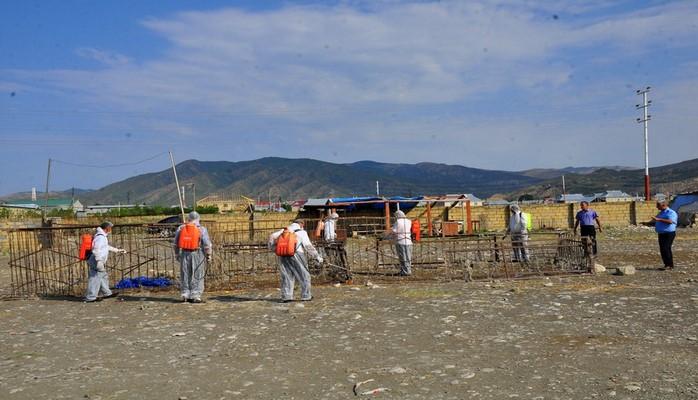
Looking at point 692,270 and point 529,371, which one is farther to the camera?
point 692,270

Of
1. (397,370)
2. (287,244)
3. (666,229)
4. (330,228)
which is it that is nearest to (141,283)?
(287,244)

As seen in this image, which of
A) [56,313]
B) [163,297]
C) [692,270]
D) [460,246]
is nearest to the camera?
[56,313]

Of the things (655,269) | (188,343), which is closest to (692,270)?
(655,269)

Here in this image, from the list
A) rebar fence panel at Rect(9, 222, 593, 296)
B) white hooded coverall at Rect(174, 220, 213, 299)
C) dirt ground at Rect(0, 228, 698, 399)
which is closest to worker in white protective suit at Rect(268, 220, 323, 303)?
dirt ground at Rect(0, 228, 698, 399)

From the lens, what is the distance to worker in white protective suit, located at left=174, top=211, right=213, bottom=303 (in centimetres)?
1245

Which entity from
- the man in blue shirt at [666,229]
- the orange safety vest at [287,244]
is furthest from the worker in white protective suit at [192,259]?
the man in blue shirt at [666,229]

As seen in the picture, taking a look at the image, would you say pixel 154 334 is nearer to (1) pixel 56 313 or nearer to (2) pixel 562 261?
(1) pixel 56 313

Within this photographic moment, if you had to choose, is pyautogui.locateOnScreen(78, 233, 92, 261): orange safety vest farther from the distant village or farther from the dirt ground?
the distant village

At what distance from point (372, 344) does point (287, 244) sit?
405 centimetres

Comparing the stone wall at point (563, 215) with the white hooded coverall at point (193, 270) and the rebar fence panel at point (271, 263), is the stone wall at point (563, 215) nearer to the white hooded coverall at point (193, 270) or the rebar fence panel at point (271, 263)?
the rebar fence panel at point (271, 263)

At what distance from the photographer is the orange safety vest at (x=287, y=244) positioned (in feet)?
40.2

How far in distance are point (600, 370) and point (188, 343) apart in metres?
5.08

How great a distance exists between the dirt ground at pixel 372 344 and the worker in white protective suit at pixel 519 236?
222cm

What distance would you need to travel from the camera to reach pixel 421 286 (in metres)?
13.7
